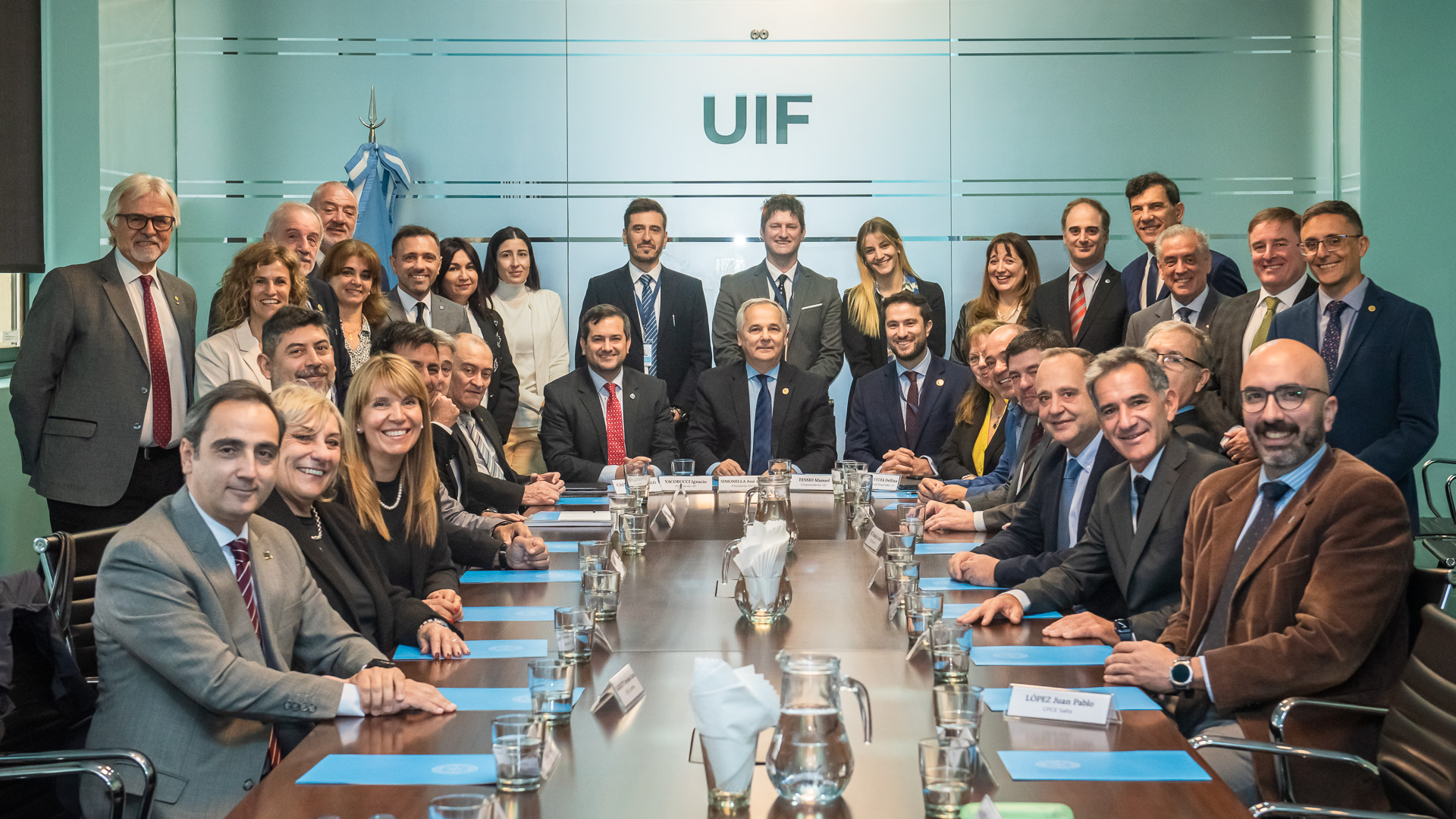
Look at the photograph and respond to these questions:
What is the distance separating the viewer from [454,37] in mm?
8211

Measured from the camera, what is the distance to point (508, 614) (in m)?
2.99

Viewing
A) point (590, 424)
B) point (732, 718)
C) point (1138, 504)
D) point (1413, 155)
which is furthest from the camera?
point (1413, 155)

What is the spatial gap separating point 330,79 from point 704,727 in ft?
24.7

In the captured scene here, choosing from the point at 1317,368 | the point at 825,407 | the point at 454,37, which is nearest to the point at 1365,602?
the point at 1317,368

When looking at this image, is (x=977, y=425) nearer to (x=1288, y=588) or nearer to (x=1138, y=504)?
(x=1138, y=504)

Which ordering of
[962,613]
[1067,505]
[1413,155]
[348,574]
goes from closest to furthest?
[962,613] < [348,574] < [1067,505] < [1413,155]

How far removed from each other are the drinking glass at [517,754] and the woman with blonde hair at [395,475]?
1572 millimetres

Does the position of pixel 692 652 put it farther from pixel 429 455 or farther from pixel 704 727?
pixel 429 455

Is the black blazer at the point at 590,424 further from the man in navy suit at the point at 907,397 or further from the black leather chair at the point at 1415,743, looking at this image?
the black leather chair at the point at 1415,743

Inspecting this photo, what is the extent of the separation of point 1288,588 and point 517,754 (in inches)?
73.5

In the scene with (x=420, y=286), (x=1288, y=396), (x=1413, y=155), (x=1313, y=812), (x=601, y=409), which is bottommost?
(x=1313, y=812)

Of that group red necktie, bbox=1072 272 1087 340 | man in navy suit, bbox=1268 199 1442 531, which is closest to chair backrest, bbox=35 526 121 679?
man in navy suit, bbox=1268 199 1442 531

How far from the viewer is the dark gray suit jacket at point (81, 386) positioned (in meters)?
4.52

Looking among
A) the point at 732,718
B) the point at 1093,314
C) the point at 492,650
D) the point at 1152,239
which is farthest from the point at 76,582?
the point at 1152,239
